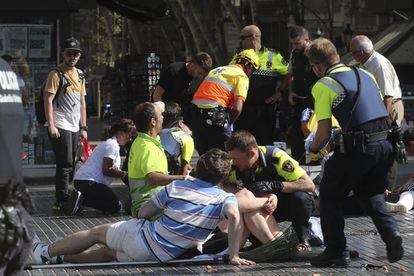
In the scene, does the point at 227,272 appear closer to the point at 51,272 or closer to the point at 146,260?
the point at 146,260

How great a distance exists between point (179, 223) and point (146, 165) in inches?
48.8

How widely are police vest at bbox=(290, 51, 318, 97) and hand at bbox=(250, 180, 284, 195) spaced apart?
13.1ft

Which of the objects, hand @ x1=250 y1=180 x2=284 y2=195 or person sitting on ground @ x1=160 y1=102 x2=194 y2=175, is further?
person sitting on ground @ x1=160 y1=102 x2=194 y2=175

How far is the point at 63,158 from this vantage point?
12.4 m

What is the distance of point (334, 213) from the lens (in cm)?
829

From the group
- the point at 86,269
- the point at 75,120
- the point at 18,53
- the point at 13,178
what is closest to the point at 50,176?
the point at 18,53

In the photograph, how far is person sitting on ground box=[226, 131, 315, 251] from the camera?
8.62 meters

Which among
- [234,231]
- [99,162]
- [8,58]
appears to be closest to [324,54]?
[234,231]

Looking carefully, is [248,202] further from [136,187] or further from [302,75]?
[302,75]

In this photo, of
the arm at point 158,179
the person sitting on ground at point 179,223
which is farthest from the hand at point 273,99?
the person sitting on ground at point 179,223

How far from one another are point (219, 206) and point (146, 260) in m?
0.72

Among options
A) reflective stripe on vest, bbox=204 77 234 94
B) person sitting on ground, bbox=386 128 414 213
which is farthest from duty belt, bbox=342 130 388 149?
reflective stripe on vest, bbox=204 77 234 94

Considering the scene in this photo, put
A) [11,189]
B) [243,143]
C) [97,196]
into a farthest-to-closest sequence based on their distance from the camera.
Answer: [97,196] < [243,143] < [11,189]

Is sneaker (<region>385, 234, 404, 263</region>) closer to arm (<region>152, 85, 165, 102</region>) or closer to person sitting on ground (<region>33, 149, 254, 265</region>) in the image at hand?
person sitting on ground (<region>33, 149, 254, 265</region>)
